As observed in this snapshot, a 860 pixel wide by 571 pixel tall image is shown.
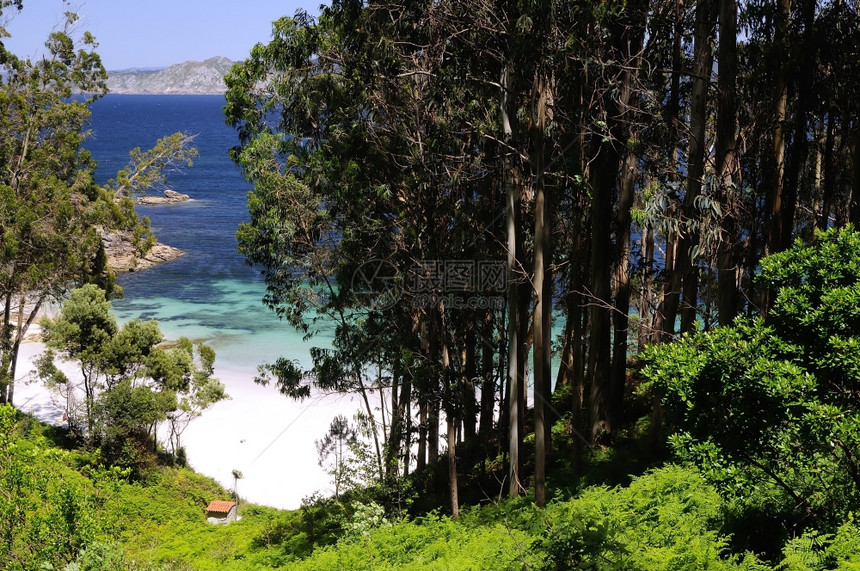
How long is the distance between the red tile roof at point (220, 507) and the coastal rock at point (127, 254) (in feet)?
87.1

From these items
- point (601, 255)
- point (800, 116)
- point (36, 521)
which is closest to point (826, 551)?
point (601, 255)

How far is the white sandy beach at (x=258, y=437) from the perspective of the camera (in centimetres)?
2112

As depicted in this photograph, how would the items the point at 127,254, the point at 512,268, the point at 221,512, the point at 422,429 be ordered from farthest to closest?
the point at 127,254 → the point at 221,512 → the point at 422,429 → the point at 512,268

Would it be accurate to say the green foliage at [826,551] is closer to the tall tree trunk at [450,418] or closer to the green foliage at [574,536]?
the green foliage at [574,536]

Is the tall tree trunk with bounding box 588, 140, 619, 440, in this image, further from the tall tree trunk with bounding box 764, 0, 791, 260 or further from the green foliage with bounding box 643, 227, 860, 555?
the green foliage with bounding box 643, 227, 860, 555

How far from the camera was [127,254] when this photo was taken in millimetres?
44344

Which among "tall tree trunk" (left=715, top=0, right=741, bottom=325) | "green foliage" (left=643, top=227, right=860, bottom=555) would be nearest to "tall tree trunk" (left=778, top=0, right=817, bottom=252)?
"tall tree trunk" (left=715, top=0, right=741, bottom=325)

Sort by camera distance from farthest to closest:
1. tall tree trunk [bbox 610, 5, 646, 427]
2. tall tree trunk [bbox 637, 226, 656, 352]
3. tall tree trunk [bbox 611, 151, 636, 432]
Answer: tall tree trunk [bbox 637, 226, 656, 352]
tall tree trunk [bbox 611, 151, 636, 432]
tall tree trunk [bbox 610, 5, 646, 427]

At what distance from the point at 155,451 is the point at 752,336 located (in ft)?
60.6

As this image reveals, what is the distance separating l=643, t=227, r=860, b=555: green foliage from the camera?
589 cm

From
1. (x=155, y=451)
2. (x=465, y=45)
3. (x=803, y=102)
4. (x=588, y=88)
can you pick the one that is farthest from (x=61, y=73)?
(x=803, y=102)

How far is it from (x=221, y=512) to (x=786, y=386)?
51.9 feet

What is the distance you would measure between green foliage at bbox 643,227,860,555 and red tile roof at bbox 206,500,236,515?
1442 cm

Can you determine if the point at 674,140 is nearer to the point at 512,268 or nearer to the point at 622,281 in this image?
the point at 622,281
